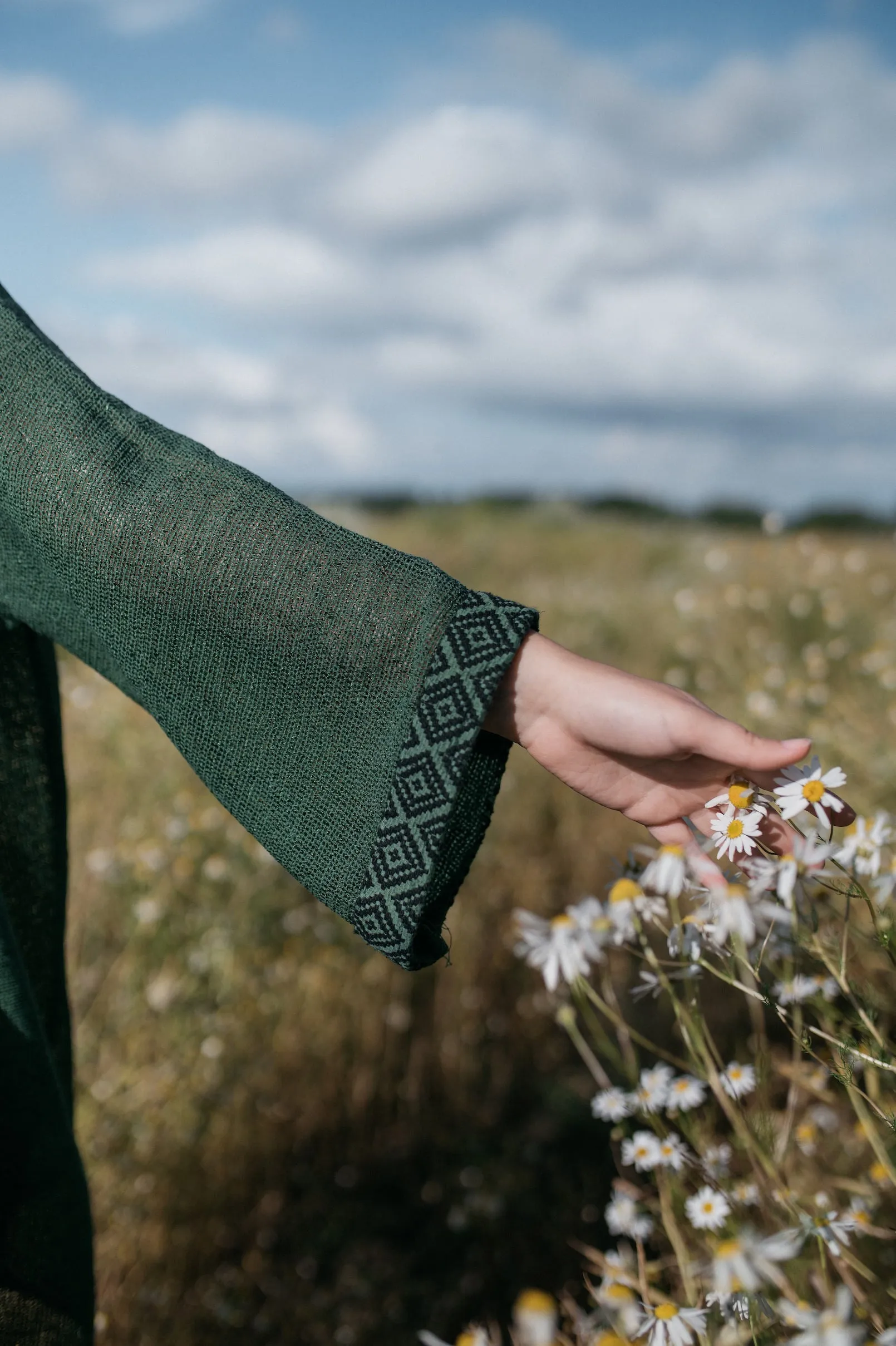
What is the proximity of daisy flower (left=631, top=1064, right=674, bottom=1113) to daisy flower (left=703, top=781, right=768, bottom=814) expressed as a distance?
36 cm

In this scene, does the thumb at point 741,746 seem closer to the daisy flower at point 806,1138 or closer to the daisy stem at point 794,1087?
the daisy stem at point 794,1087

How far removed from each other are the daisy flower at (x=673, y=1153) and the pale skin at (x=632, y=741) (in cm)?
34

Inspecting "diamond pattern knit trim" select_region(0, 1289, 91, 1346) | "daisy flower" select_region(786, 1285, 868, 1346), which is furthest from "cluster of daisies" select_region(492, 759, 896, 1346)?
"diamond pattern knit trim" select_region(0, 1289, 91, 1346)

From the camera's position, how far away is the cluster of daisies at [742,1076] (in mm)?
771

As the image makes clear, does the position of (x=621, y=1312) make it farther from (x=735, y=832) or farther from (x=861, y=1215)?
(x=861, y=1215)

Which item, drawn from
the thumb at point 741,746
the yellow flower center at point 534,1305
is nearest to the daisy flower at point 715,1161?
the thumb at point 741,746

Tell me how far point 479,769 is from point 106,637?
398mm

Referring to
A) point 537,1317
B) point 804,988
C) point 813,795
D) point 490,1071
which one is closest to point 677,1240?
point 804,988

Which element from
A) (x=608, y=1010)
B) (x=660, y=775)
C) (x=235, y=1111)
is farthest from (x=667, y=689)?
(x=235, y=1111)

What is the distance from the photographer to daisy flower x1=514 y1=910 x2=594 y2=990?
985mm

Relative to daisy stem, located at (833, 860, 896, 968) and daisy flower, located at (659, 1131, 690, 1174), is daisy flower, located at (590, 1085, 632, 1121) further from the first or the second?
daisy stem, located at (833, 860, 896, 968)

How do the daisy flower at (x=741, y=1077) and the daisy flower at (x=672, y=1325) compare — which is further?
the daisy flower at (x=741, y=1077)

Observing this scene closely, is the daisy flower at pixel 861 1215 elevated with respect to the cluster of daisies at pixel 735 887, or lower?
lower

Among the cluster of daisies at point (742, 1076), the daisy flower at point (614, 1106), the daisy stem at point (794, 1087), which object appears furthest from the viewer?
the daisy flower at point (614, 1106)
